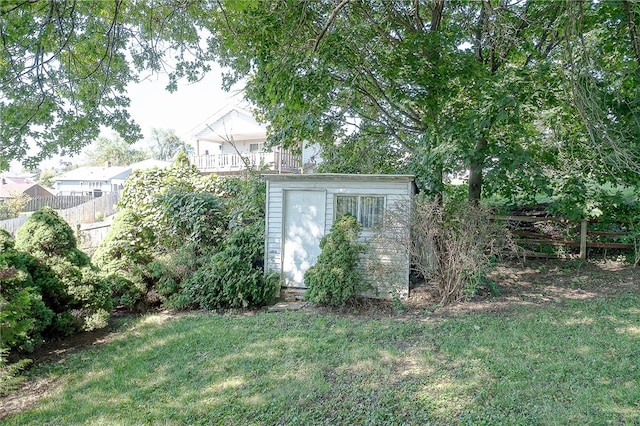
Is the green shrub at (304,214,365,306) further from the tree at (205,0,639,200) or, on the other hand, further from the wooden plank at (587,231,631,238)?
the wooden plank at (587,231,631,238)

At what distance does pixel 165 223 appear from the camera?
324 inches

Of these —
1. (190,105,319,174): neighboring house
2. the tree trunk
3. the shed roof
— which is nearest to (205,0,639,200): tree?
the tree trunk

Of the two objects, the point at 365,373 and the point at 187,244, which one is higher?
the point at 187,244

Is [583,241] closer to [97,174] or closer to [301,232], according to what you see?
[301,232]

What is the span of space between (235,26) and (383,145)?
445cm

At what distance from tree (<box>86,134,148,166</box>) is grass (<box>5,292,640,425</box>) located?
46.8m

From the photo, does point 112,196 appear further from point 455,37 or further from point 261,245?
point 455,37

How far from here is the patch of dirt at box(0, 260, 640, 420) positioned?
4.57 m

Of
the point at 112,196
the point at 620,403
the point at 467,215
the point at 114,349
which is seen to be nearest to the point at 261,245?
the point at 114,349

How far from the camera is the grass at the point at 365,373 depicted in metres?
3.09

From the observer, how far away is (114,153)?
46.5 m

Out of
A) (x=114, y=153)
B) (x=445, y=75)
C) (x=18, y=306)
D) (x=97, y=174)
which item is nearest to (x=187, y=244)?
(x=18, y=306)

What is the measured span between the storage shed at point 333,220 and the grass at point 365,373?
3.70 ft

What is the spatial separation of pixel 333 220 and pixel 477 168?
259 centimetres
